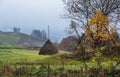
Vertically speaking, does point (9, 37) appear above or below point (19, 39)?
above

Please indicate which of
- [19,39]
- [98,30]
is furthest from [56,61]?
[19,39]

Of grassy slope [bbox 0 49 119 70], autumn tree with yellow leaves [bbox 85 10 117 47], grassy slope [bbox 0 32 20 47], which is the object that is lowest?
grassy slope [bbox 0 49 119 70]

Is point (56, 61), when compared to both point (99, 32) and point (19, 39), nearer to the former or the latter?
point (99, 32)

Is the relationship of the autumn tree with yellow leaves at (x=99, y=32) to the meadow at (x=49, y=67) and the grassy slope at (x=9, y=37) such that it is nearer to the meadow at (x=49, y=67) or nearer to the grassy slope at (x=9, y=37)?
the meadow at (x=49, y=67)

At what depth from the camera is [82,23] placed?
159 feet

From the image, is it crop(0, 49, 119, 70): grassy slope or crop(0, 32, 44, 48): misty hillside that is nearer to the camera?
crop(0, 49, 119, 70): grassy slope

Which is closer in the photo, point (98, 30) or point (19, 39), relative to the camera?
point (98, 30)

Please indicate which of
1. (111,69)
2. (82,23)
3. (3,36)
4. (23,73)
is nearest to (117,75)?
(111,69)

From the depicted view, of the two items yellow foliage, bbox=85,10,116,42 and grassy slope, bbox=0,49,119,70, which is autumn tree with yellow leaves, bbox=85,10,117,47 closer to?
yellow foliage, bbox=85,10,116,42

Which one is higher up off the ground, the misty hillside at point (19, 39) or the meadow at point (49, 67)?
the misty hillside at point (19, 39)

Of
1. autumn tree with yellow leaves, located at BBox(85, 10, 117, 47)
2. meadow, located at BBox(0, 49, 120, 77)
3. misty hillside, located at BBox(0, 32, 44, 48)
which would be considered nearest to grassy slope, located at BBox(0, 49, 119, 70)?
meadow, located at BBox(0, 49, 120, 77)

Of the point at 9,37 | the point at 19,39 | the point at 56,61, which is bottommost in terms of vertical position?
the point at 56,61

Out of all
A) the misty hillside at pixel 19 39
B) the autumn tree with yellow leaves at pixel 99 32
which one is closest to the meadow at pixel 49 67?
the autumn tree with yellow leaves at pixel 99 32

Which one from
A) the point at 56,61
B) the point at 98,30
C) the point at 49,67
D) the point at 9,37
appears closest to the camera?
the point at 49,67
